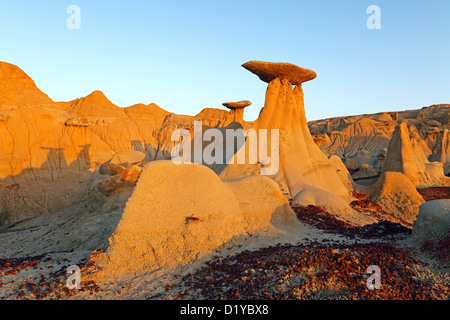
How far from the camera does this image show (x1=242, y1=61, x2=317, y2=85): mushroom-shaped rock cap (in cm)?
1323

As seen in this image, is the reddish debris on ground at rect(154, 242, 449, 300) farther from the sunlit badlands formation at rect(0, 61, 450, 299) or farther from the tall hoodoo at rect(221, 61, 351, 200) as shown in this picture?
the tall hoodoo at rect(221, 61, 351, 200)

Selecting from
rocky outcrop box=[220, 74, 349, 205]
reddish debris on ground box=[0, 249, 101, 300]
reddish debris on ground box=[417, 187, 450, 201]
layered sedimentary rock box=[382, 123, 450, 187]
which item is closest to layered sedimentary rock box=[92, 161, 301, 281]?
Result: reddish debris on ground box=[0, 249, 101, 300]

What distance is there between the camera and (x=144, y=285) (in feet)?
16.3

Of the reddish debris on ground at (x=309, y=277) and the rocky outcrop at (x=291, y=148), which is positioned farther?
the rocky outcrop at (x=291, y=148)

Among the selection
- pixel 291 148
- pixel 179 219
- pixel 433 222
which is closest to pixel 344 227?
pixel 433 222

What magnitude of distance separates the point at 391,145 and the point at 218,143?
12.9 metres

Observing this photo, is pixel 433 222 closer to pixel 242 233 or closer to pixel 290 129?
pixel 242 233

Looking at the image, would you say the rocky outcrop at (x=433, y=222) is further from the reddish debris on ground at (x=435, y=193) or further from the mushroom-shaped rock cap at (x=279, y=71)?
the reddish debris on ground at (x=435, y=193)

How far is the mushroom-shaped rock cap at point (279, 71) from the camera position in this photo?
1323cm

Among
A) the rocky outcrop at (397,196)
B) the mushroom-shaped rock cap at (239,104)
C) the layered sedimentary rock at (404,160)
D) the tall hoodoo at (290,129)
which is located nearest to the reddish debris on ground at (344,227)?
the tall hoodoo at (290,129)

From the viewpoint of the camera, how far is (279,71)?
13.7 meters

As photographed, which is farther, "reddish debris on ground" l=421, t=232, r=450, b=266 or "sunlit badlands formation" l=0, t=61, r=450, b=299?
"reddish debris on ground" l=421, t=232, r=450, b=266
